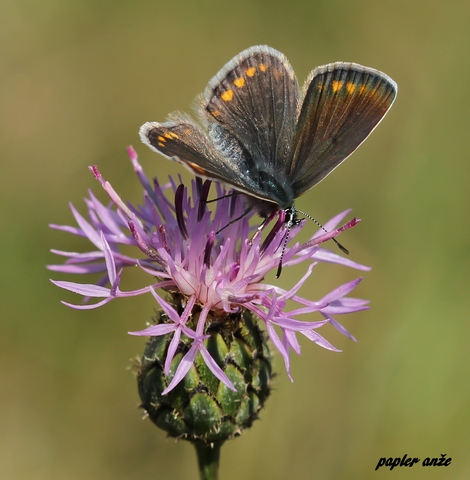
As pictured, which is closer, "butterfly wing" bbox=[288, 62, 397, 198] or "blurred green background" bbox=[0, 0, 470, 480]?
"butterfly wing" bbox=[288, 62, 397, 198]

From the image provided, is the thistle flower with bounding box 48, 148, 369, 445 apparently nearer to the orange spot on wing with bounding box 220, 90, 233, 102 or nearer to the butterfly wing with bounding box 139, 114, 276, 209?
the butterfly wing with bounding box 139, 114, 276, 209

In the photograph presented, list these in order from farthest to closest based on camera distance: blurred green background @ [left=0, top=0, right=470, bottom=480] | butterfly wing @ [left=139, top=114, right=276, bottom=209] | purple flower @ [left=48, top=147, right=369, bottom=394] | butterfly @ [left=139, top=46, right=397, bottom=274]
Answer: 1. blurred green background @ [left=0, top=0, right=470, bottom=480]
2. butterfly @ [left=139, top=46, right=397, bottom=274]
3. purple flower @ [left=48, top=147, right=369, bottom=394]
4. butterfly wing @ [left=139, top=114, right=276, bottom=209]

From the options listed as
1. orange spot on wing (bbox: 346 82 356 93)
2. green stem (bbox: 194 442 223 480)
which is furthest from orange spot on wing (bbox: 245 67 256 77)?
green stem (bbox: 194 442 223 480)

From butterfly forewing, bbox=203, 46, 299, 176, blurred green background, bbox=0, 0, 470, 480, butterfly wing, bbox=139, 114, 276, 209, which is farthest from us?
blurred green background, bbox=0, 0, 470, 480

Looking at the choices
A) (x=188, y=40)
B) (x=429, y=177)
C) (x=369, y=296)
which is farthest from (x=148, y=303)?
(x=188, y=40)

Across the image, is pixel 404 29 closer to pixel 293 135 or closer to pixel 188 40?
pixel 188 40

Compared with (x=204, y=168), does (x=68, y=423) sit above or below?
below

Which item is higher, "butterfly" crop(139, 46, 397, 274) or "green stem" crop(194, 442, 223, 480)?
"butterfly" crop(139, 46, 397, 274)

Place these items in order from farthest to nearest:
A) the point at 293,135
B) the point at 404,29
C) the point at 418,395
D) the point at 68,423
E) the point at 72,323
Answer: the point at 404,29
the point at 72,323
the point at 68,423
the point at 418,395
the point at 293,135

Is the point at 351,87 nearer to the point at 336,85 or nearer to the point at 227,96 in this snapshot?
the point at 336,85
